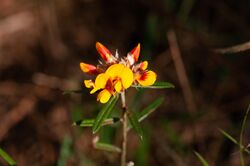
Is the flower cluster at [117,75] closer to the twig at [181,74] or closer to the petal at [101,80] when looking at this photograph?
the petal at [101,80]

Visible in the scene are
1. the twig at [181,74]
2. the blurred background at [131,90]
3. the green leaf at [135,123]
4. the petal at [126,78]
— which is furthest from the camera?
the twig at [181,74]

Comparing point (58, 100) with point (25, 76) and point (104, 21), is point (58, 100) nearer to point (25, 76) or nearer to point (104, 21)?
point (25, 76)

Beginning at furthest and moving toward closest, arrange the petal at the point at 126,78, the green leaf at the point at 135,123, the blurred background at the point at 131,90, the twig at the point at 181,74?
the twig at the point at 181,74
the blurred background at the point at 131,90
the green leaf at the point at 135,123
the petal at the point at 126,78

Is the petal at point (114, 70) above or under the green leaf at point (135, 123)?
above

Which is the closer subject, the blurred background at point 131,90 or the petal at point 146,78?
the petal at point 146,78

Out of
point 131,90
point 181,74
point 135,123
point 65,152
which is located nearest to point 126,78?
point 135,123

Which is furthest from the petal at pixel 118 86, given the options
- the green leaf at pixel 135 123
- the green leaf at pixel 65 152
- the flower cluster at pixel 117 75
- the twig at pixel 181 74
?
the twig at pixel 181 74

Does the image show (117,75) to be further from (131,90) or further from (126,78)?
(131,90)

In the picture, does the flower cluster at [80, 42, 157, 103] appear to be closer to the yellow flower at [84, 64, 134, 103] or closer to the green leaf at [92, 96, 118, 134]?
the yellow flower at [84, 64, 134, 103]
